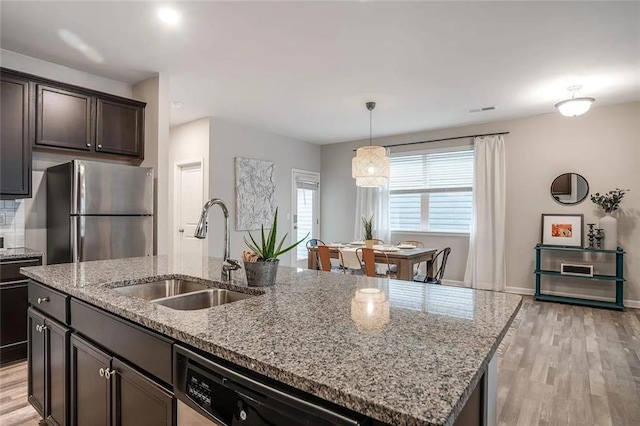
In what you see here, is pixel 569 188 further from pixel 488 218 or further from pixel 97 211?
pixel 97 211

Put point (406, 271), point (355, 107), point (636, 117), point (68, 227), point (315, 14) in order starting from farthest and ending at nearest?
point (355, 107) → point (636, 117) → point (406, 271) → point (68, 227) → point (315, 14)

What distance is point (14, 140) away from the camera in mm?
2930

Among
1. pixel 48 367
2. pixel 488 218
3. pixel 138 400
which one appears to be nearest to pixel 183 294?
pixel 138 400

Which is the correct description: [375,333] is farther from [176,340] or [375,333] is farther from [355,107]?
[355,107]

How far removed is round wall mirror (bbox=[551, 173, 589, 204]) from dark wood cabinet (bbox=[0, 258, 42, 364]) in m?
6.11

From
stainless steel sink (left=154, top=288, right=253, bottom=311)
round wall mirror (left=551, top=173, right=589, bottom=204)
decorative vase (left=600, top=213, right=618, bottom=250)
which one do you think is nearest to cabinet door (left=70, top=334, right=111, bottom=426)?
stainless steel sink (left=154, top=288, right=253, bottom=311)

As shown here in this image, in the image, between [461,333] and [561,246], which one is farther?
[561,246]

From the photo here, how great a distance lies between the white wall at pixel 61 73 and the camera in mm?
3150

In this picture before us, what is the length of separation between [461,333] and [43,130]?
3.68 metres

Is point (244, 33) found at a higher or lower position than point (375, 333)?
higher

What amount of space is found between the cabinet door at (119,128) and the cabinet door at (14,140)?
0.55m

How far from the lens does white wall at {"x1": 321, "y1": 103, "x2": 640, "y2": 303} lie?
4.53 metres

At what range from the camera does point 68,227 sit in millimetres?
3020

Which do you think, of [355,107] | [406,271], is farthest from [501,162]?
[406,271]
